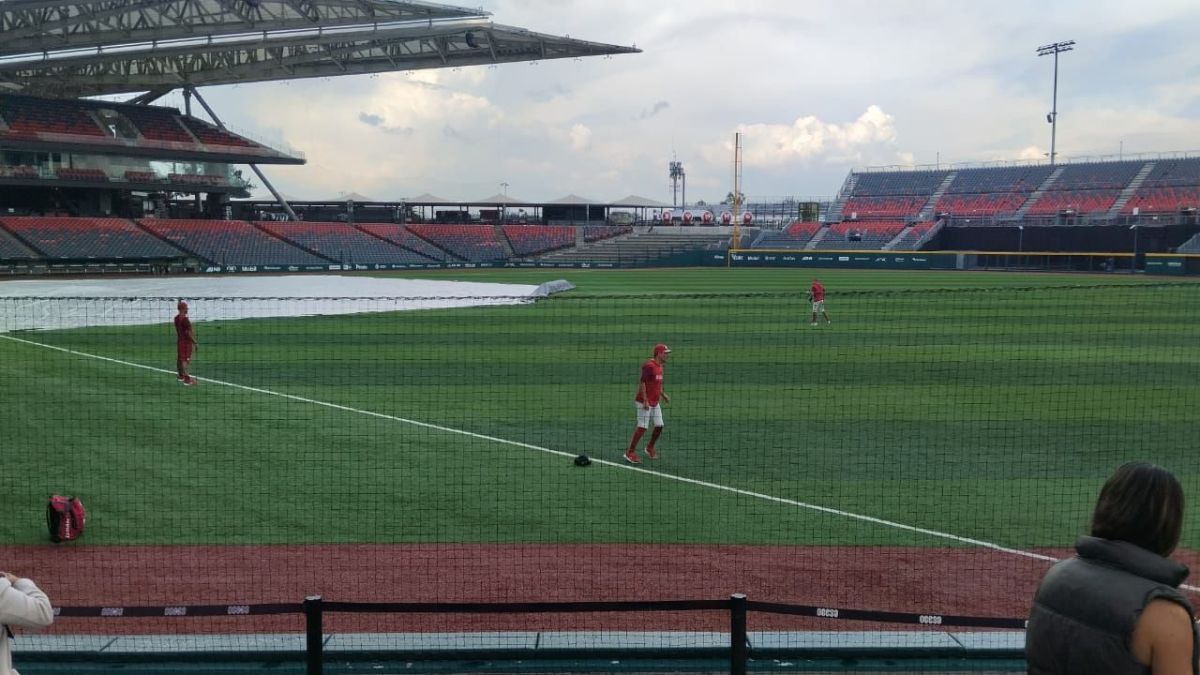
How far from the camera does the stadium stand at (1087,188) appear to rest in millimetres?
71438

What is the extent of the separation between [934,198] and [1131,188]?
1599 cm

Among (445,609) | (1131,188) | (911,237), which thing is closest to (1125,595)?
(445,609)

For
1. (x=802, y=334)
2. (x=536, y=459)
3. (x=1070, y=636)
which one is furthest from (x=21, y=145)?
(x=1070, y=636)

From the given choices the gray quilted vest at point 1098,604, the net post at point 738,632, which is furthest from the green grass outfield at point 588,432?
the gray quilted vest at point 1098,604

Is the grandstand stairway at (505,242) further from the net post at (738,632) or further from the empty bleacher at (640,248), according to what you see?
the net post at (738,632)

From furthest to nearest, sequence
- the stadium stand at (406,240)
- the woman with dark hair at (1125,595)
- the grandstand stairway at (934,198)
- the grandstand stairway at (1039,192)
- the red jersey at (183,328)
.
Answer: the grandstand stairway at (934,198)
the stadium stand at (406,240)
the grandstand stairway at (1039,192)
the red jersey at (183,328)
the woman with dark hair at (1125,595)

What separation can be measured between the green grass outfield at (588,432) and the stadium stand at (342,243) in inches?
1727

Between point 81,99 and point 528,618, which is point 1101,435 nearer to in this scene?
point 528,618

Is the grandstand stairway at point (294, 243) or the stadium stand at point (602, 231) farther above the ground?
the stadium stand at point (602, 231)

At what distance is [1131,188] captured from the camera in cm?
7106

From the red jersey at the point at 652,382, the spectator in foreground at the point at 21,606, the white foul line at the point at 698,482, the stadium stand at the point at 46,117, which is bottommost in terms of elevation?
the white foul line at the point at 698,482

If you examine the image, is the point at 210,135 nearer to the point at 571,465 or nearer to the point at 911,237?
the point at 911,237

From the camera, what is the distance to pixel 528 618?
23.8ft

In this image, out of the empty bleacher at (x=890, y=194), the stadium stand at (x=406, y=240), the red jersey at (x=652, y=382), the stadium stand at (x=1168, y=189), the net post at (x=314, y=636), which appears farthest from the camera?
the empty bleacher at (x=890, y=194)
